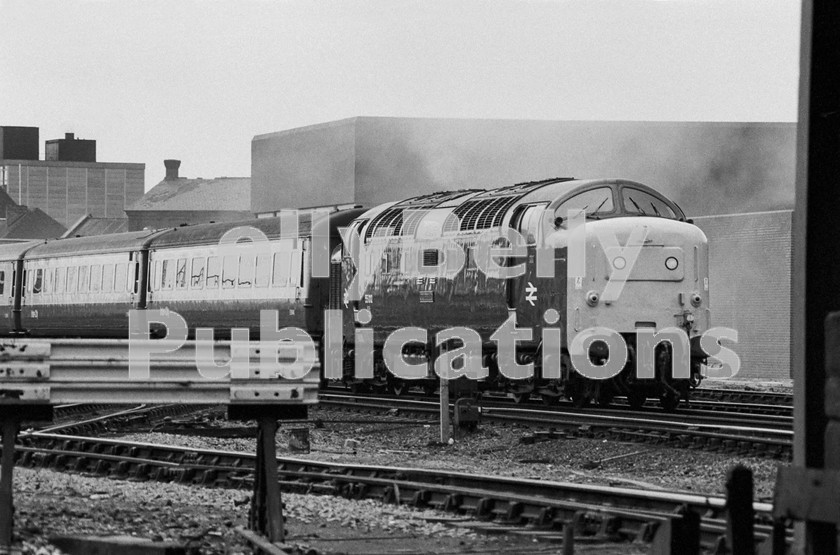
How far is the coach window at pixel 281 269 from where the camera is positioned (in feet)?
75.5

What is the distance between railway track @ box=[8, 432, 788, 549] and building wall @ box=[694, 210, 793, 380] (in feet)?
66.5

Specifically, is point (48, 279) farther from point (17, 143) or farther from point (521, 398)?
point (17, 143)

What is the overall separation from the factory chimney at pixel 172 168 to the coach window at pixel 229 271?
68.5 meters

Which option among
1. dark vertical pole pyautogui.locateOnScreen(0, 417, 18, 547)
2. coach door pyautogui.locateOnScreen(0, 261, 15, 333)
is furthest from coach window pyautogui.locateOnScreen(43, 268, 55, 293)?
dark vertical pole pyautogui.locateOnScreen(0, 417, 18, 547)

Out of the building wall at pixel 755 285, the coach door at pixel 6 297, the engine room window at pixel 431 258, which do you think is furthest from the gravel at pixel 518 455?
the coach door at pixel 6 297

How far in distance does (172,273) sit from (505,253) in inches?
415

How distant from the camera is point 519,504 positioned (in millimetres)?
9570

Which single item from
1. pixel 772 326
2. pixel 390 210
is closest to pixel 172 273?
pixel 390 210

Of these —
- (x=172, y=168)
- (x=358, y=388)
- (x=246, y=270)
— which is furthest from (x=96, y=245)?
(x=172, y=168)

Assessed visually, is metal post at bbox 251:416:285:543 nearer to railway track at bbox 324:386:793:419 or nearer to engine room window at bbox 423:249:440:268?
railway track at bbox 324:386:793:419

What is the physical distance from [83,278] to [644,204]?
53.0 ft

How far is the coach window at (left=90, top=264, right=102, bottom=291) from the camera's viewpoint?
29.8m

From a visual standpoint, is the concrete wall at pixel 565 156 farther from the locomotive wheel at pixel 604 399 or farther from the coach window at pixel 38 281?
the locomotive wheel at pixel 604 399

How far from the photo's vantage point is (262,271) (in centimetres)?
2366
